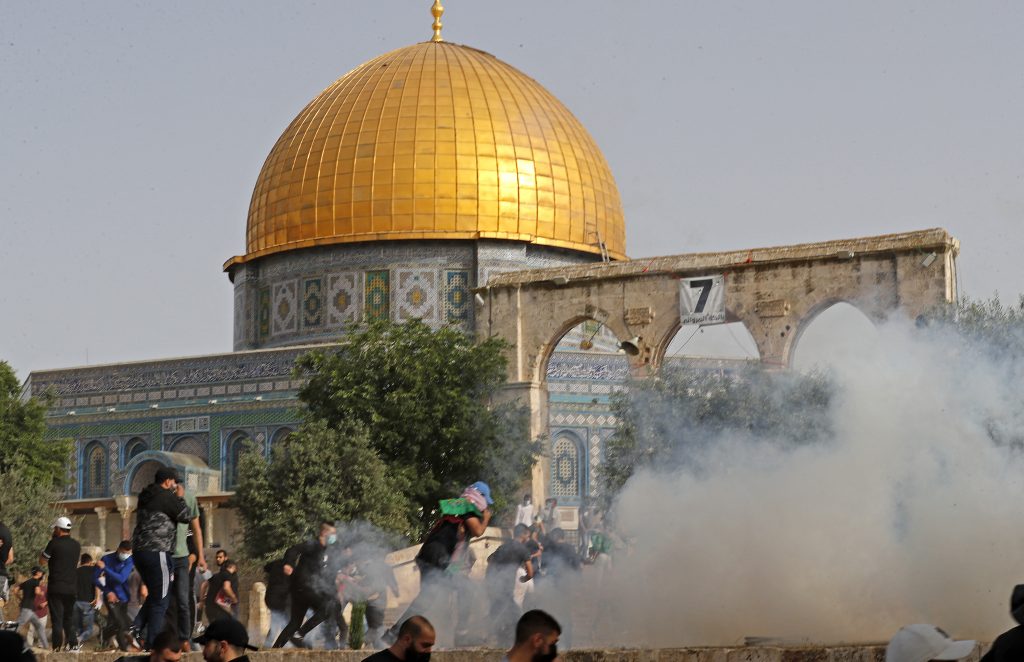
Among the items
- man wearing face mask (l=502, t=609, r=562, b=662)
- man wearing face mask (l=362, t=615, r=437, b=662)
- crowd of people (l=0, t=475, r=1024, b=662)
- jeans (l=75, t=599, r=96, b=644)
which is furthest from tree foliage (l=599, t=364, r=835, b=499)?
man wearing face mask (l=362, t=615, r=437, b=662)

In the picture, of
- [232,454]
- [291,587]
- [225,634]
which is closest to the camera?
[225,634]

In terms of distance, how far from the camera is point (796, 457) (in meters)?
13.7

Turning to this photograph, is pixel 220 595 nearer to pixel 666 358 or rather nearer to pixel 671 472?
pixel 671 472

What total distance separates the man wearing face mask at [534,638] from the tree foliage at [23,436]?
92.8ft

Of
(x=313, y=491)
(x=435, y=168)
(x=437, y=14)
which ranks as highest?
(x=437, y=14)

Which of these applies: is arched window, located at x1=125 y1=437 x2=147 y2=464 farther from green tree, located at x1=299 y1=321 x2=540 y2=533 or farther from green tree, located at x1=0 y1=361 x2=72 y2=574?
green tree, located at x1=299 y1=321 x2=540 y2=533

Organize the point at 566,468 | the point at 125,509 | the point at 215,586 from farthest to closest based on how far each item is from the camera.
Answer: the point at 125,509 → the point at 566,468 → the point at 215,586

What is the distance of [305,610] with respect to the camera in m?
14.9

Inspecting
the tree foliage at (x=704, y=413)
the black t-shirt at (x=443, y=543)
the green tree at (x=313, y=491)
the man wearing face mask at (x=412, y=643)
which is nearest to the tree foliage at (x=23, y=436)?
the green tree at (x=313, y=491)

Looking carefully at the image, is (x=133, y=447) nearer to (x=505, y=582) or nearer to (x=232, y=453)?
(x=232, y=453)

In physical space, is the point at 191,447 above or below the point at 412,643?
above

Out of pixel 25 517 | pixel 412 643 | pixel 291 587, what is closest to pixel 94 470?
pixel 25 517

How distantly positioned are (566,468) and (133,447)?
9.69 meters

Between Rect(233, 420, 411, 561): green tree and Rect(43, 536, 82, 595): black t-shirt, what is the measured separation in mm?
9838
